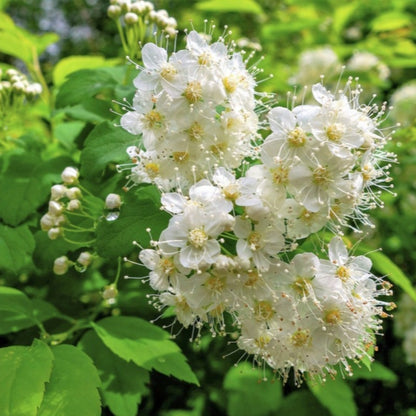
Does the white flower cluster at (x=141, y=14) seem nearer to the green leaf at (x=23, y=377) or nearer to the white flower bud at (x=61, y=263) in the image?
the white flower bud at (x=61, y=263)

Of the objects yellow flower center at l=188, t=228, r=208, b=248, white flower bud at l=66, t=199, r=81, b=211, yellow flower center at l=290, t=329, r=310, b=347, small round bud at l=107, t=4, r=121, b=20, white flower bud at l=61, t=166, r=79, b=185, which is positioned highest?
small round bud at l=107, t=4, r=121, b=20

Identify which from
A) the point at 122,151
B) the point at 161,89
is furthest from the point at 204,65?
the point at 122,151

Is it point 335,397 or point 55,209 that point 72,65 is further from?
point 335,397

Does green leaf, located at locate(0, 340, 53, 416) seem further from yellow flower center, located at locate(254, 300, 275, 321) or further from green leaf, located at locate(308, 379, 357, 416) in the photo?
green leaf, located at locate(308, 379, 357, 416)

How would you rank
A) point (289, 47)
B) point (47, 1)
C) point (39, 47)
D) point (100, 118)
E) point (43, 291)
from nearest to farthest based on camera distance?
point (100, 118)
point (43, 291)
point (39, 47)
point (289, 47)
point (47, 1)

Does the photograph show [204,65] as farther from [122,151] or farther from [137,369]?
[137,369]

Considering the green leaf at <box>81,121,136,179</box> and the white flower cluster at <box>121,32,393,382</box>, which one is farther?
the green leaf at <box>81,121,136,179</box>

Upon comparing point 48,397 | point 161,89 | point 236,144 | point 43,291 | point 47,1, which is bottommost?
point 47,1

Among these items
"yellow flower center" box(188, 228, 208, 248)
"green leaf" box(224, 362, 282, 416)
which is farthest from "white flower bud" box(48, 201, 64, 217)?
"green leaf" box(224, 362, 282, 416)
